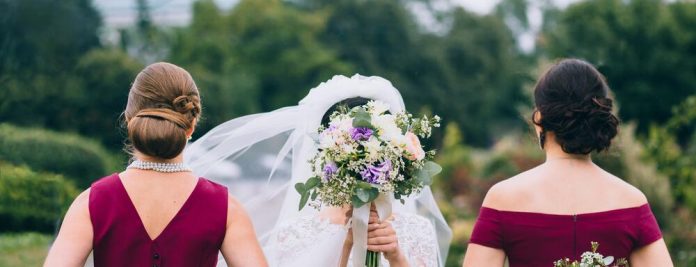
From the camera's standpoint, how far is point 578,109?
3914mm

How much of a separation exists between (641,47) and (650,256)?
1492 inches

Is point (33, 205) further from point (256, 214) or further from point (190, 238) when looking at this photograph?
point (190, 238)

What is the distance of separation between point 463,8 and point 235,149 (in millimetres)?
53437

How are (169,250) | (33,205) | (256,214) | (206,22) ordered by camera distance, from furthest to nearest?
(206,22)
(33,205)
(256,214)
(169,250)

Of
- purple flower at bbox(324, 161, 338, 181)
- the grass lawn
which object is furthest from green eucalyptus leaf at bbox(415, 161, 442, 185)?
the grass lawn

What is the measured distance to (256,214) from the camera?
554 cm

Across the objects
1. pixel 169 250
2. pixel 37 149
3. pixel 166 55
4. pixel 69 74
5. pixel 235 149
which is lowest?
pixel 169 250

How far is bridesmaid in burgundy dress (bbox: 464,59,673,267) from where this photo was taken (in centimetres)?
392

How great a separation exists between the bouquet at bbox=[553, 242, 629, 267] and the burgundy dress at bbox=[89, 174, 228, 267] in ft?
4.86

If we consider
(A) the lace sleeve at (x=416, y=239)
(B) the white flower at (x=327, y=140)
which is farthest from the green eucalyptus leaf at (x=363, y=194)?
(A) the lace sleeve at (x=416, y=239)

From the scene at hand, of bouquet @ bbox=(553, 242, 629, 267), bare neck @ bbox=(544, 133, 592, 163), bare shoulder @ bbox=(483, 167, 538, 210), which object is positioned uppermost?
bare neck @ bbox=(544, 133, 592, 163)

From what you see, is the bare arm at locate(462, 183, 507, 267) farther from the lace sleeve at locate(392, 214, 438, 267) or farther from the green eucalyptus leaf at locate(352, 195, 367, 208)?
the lace sleeve at locate(392, 214, 438, 267)

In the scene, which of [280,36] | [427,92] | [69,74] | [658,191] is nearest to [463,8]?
[427,92]

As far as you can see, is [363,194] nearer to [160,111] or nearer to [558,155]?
[558,155]
